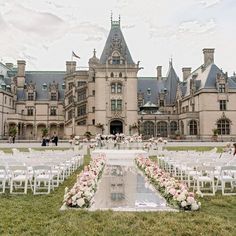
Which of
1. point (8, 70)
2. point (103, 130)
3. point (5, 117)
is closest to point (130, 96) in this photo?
point (103, 130)

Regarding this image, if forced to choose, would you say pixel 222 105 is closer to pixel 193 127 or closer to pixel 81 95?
pixel 193 127

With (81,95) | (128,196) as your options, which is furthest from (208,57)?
(128,196)

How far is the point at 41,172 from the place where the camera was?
1175 cm

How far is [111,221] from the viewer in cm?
698

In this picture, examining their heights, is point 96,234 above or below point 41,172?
below

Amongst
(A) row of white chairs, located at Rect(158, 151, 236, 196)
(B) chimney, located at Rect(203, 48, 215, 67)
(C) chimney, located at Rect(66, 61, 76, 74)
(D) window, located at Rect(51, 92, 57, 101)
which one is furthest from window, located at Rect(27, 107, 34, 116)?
(A) row of white chairs, located at Rect(158, 151, 236, 196)

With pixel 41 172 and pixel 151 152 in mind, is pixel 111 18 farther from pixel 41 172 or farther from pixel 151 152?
pixel 41 172

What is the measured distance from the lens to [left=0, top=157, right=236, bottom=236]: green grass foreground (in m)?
6.45

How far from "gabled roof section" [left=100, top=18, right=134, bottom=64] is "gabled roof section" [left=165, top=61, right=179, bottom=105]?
43.2 feet

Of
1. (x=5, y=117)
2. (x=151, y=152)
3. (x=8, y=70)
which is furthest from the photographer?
(x=8, y=70)

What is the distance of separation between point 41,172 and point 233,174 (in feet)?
23.9

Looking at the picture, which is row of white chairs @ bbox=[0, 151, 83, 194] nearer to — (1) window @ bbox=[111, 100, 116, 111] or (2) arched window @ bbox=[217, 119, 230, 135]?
(1) window @ bbox=[111, 100, 116, 111]

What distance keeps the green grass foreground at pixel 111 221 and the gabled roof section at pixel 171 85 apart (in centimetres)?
5515

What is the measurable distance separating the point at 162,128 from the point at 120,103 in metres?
9.05
